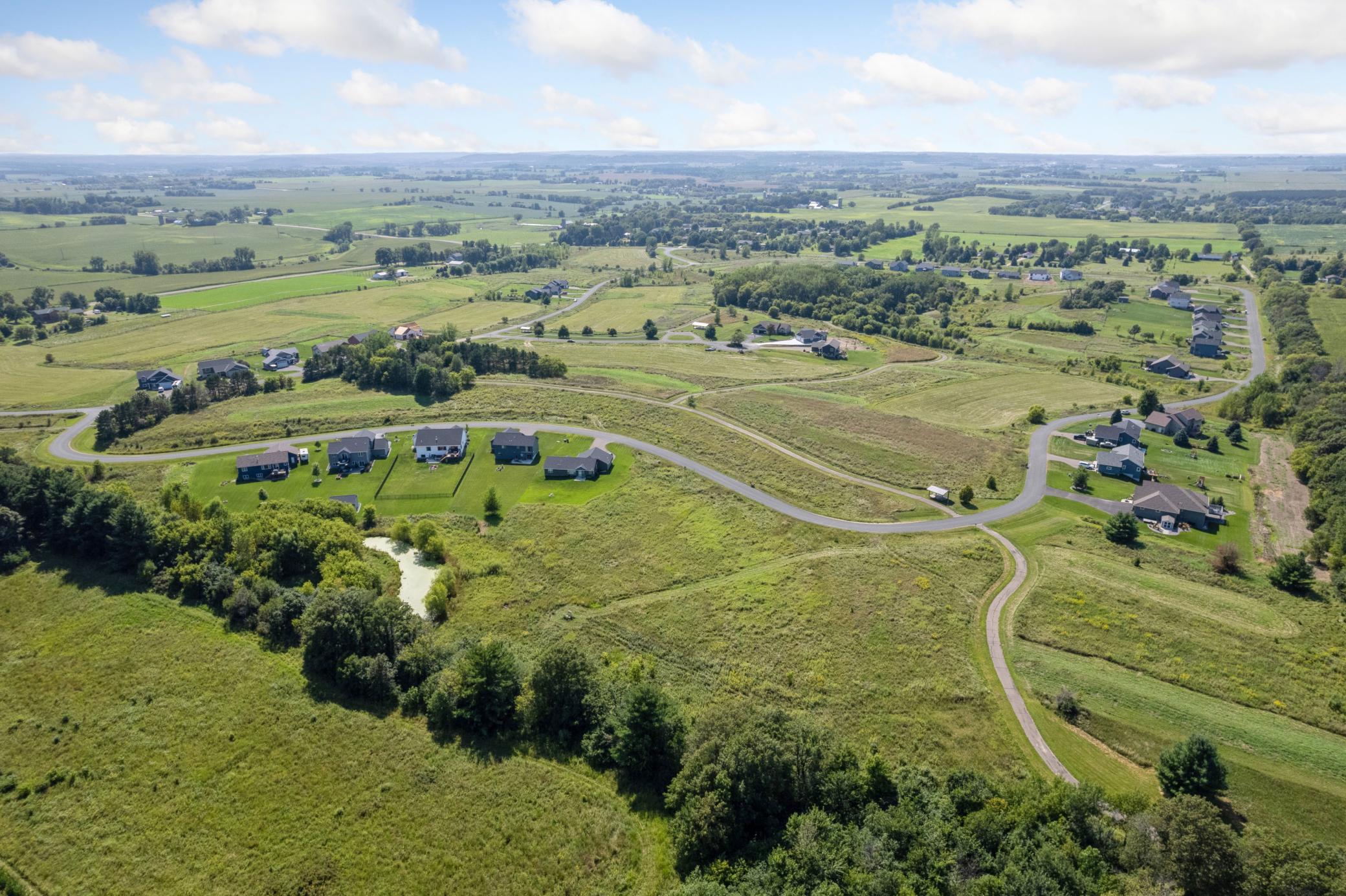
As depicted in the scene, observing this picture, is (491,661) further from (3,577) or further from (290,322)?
(290,322)

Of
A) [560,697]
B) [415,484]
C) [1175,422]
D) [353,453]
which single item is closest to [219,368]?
[353,453]

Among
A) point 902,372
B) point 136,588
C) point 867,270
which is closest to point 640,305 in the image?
point 867,270

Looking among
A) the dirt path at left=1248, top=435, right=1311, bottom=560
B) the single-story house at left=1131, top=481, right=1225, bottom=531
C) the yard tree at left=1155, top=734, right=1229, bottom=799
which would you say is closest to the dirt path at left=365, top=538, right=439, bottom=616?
the yard tree at left=1155, top=734, right=1229, bottom=799

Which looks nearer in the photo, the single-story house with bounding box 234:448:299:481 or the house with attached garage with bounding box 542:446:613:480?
the single-story house with bounding box 234:448:299:481

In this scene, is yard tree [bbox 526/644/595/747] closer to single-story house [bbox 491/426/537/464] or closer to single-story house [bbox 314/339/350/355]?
single-story house [bbox 491/426/537/464]

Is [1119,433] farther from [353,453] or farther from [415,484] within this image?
[353,453]

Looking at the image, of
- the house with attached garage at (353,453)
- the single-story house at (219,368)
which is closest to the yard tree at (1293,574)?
the house with attached garage at (353,453)
